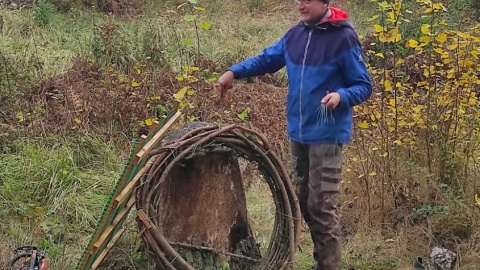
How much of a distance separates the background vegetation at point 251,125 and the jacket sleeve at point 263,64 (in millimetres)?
741

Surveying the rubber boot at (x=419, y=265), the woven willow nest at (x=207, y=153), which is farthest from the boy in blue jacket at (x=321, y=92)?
the rubber boot at (x=419, y=265)

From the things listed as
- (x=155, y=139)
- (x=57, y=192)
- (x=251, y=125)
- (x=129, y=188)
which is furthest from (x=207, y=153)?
(x=57, y=192)

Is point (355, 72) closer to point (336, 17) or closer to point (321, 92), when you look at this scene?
point (321, 92)

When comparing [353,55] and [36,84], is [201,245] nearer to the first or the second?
[353,55]

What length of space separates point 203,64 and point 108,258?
17.5 ft

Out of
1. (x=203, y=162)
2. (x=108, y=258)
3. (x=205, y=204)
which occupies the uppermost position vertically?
(x=203, y=162)

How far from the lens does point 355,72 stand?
145 inches

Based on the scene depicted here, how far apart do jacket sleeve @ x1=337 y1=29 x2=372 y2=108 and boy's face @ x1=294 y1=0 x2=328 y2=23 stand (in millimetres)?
193

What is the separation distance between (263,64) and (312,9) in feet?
1.74

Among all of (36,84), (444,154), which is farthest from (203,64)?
(444,154)

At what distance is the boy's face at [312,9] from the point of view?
3662 millimetres

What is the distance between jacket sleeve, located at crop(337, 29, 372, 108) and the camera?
363 cm

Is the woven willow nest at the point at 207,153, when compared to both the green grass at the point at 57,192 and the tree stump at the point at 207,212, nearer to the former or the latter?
the tree stump at the point at 207,212

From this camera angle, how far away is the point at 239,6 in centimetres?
1466
